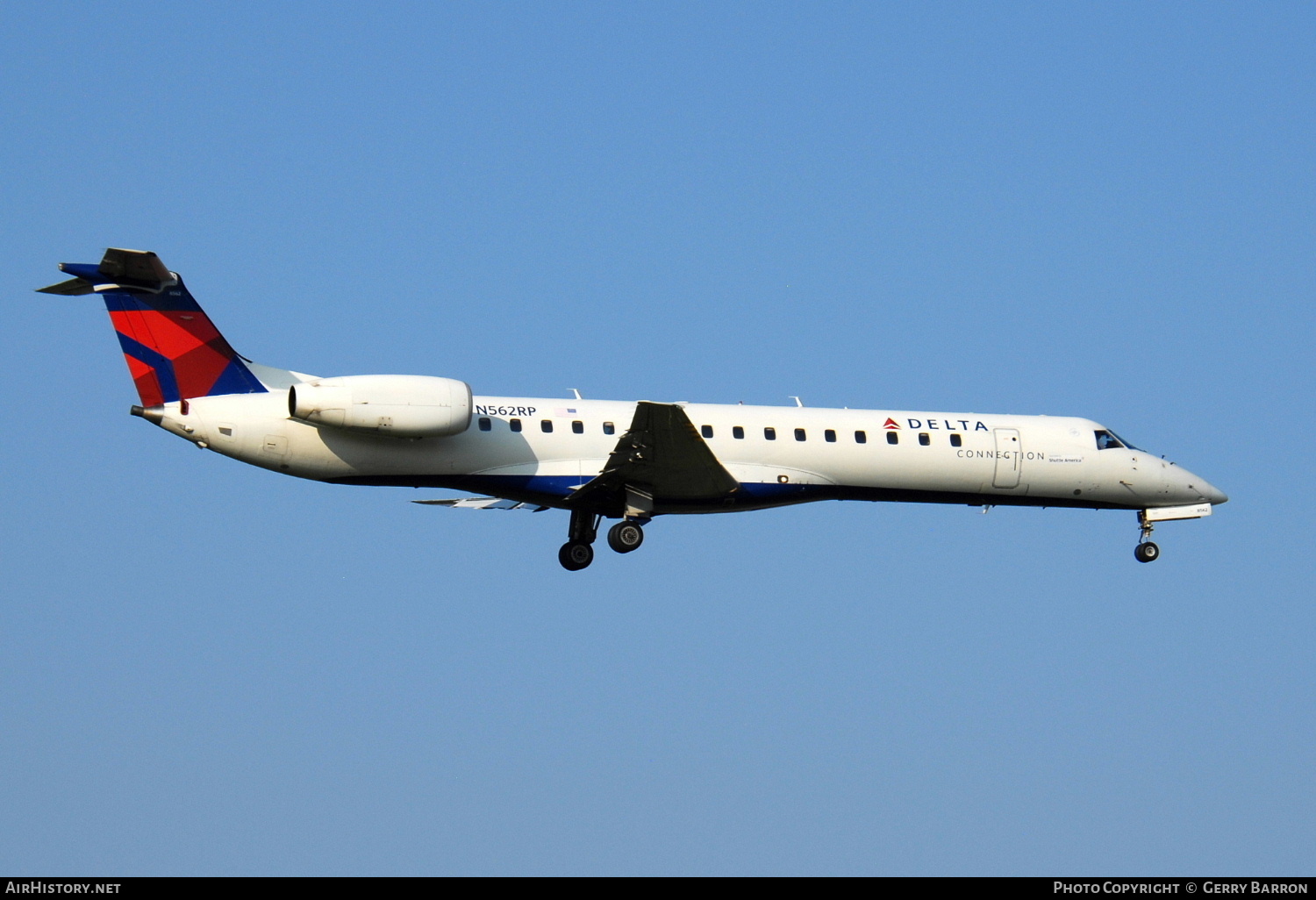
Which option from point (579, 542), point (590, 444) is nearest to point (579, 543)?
point (579, 542)

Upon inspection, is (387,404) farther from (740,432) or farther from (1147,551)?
(1147,551)

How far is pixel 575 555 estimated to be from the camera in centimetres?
2498

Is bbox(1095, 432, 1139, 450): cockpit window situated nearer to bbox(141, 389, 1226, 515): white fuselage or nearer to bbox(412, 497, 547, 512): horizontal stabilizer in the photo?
bbox(141, 389, 1226, 515): white fuselage

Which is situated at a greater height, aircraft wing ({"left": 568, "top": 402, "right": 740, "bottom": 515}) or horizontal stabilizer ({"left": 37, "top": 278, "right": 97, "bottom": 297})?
horizontal stabilizer ({"left": 37, "top": 278, "right": 97, "bottom": 297})

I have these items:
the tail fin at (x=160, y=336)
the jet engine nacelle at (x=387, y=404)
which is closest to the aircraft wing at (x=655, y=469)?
the jet engine nacelle at (x=387, y=404)

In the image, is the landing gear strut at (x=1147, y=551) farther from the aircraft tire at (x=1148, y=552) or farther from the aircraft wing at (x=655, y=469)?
the aircraft wing at (x=655, y=469)

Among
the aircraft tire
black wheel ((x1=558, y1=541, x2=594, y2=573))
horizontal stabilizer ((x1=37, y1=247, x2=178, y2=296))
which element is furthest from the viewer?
the aircraft tire

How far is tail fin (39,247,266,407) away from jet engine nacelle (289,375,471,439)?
1.33 metres

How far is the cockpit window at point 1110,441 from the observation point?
27031mm

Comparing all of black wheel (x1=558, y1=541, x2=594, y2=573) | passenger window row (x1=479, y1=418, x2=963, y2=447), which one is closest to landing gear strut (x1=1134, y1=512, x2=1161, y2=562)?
passenger window row (x1=479, y1=418, x2=963, y2=447)

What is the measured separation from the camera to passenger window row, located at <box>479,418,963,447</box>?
77.4ft

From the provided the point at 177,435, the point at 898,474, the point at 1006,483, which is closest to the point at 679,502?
the point at 898,474

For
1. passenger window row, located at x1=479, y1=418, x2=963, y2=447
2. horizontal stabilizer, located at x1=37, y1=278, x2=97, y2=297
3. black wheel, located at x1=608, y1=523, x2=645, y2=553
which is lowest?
black wheel, located at x1=608, y1=523, x2=645, y2=553
